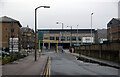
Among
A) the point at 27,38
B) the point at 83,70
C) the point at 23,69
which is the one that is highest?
the point at 27,38

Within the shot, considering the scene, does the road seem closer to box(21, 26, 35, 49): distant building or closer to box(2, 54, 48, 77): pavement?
box(2, 54, 48, 77): pavement

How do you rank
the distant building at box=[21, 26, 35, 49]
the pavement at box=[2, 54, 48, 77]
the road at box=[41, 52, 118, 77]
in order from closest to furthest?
the pavement at box=[2, 54, 48, 77], the road at box=[41, 52, 118, 77], the distant building at box=[21, 26, 35, 49]

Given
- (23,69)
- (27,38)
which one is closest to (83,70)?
(23,69)

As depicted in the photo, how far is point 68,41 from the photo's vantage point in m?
107

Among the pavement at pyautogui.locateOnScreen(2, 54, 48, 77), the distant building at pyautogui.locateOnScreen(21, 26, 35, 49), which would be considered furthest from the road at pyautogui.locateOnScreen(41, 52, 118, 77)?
the distant building at pyautogui.locateOnScreen(21, 26, 35, 49)

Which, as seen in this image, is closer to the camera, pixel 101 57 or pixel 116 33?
pixel 116 33

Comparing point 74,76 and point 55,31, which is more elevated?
point 55,31

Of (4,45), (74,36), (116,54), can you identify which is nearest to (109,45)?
(116,54)

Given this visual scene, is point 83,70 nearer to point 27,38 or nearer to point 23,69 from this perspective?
point 23,69

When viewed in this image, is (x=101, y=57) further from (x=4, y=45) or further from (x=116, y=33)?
(x=4, y=45)

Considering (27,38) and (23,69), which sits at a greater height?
(27,38)

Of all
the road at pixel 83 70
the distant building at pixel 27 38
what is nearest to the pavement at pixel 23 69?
the road at pixel 83 70

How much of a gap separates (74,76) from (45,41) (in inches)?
3656

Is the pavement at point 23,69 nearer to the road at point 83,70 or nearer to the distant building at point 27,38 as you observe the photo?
the road at point 83,70
